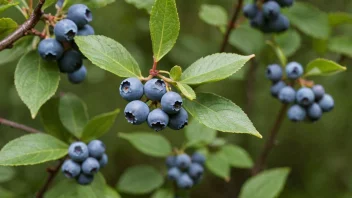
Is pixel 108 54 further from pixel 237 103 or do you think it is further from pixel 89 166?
pixel 237 103

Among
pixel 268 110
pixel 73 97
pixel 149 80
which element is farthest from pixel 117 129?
pixel 149 80

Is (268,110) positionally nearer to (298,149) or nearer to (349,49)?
(298,149)

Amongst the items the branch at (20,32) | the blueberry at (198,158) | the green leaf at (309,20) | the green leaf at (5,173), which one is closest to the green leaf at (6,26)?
the branch at (20,32)

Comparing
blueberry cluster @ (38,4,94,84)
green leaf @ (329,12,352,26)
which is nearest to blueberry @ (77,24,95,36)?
blueberry cluster @ (38,4,94,84)

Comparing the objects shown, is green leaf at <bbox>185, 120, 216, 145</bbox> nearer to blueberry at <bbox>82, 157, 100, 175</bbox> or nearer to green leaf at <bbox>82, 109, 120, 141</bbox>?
green leaf at <bbox>82, 109, 120, 141</bbox>

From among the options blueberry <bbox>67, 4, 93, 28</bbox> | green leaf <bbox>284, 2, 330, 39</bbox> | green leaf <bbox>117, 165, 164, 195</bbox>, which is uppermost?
blueberry <bbox>67, 4, 93, 28</bbox>

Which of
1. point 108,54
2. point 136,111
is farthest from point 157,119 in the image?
point 108,54
